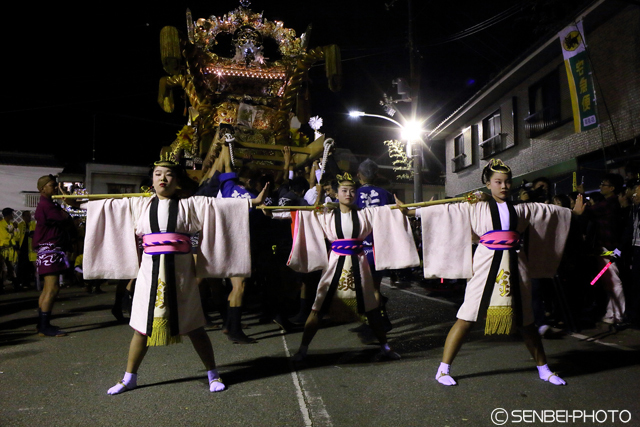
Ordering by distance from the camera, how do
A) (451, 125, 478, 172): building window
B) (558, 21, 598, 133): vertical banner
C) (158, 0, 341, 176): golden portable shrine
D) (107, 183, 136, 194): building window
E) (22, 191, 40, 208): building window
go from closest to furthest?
1. (158, 0, 341, 176): golden portable shrine
2. (558, 21, 598, 133): vertical banner
3. (451, 125, 478, 172): building window
4. (22, 191, 40, 208): building window
5. (107, 183, 136, 194): building window

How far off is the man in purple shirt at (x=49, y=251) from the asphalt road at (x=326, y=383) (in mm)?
291

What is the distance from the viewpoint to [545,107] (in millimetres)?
14438

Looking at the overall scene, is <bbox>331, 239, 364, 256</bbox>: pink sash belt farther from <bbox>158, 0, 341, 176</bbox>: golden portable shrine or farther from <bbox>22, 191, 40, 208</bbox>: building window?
<bbox>22, 191, 40, 208</bbox>: building window

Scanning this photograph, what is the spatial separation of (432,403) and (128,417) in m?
2.10

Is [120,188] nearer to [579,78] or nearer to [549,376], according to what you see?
[579,78]

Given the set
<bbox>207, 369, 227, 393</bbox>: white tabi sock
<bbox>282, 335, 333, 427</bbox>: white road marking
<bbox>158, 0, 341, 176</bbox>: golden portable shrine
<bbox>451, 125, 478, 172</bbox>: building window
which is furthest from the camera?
<bbox>451, 125, 478, 172</bbox>: building window

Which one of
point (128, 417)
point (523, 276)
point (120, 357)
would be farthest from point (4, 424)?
point (523, 276)

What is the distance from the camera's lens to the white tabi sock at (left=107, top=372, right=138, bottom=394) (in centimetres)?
364

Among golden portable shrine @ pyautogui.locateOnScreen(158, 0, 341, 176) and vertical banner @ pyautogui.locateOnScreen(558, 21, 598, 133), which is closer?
golden portable shrine @ pyautogui.locateOnScreen(158, 0, 341, 176)

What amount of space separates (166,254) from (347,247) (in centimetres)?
167

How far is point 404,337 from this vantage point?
5.77 meters

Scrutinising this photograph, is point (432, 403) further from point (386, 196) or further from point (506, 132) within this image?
point (506, 132)

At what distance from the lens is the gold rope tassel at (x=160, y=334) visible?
11.7ft

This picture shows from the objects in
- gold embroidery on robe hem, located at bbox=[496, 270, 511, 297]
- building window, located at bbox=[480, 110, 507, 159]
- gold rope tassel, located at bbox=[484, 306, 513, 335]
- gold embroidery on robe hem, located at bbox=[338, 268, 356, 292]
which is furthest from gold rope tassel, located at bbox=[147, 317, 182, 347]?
building window, located at bbox=[480, 110, 507, 159]
